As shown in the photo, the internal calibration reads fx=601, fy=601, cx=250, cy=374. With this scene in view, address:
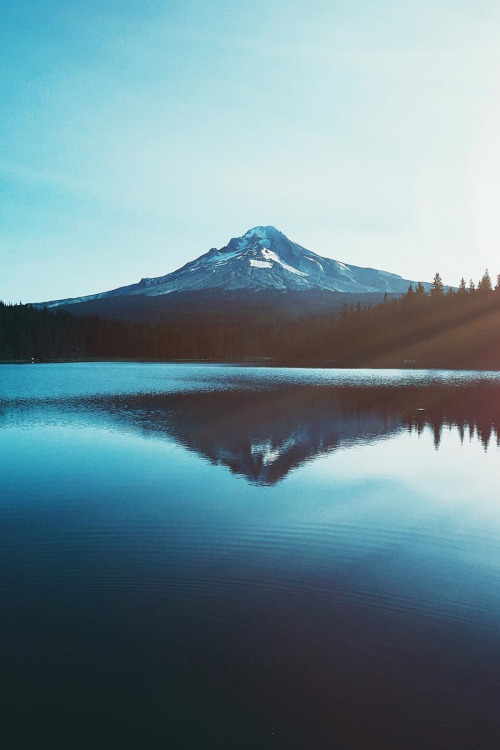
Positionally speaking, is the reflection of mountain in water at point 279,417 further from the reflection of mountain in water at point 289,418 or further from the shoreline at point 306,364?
the shoreline at point 306,364

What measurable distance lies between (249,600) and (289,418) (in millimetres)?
27280

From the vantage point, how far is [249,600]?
1045 centimetres

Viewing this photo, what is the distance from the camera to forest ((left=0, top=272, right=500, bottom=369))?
424 ft

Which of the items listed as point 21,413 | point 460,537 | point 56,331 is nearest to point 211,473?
point 460,537

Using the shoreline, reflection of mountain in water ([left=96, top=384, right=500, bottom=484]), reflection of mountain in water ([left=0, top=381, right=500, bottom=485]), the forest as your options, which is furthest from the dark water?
the forest

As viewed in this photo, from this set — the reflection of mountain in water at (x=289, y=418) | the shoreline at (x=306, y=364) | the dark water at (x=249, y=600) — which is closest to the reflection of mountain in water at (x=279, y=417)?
the reflection of mountain in water at (x=289, y=418)

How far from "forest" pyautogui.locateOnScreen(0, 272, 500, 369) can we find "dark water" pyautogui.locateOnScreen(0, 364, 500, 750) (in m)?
101

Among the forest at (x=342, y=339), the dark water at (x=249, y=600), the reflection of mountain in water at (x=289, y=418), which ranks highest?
the forest at (x=342, y=339)

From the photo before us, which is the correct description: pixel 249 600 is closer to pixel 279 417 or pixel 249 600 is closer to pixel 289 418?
pixel 289 418

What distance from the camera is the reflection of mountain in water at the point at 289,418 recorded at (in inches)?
1023

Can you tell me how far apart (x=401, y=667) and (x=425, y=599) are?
2564 mm

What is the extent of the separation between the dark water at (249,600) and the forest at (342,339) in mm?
101083

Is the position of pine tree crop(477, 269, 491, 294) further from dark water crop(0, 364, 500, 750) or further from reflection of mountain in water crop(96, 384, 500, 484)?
dark water crop(0, 364, 500, 750)

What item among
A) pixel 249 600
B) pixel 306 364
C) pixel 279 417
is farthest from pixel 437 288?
pixel 249 600
